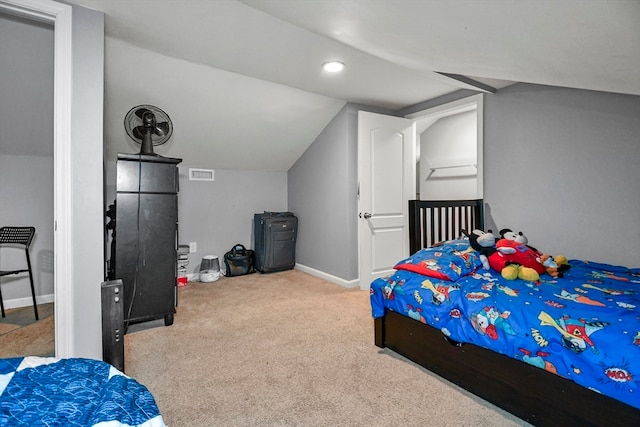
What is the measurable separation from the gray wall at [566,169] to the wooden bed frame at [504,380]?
163 cm

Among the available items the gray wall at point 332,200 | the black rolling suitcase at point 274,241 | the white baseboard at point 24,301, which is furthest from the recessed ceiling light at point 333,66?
the white baseboard at point 24,301

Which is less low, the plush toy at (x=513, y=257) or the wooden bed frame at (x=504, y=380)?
the plush toy at (x=513, y=257)

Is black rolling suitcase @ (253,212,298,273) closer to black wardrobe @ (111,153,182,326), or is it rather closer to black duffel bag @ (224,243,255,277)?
black duffel bag @ (224,243,255,277)

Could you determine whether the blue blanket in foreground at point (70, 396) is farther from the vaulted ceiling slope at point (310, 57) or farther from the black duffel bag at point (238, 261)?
the black duffel bag at point (238, 261)

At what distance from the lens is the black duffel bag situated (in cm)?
405

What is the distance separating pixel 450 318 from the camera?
166 cm

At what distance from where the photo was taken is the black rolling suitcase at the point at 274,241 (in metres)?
4.12

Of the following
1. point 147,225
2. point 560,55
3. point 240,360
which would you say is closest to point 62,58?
point 147,225

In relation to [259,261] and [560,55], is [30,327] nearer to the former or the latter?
[259,261]

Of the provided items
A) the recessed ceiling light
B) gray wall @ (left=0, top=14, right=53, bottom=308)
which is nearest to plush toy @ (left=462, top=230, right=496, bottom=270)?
the recessed ceiling light

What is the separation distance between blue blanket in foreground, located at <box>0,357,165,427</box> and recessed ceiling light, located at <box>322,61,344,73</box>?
96.4 inches

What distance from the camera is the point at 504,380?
147 centimetres

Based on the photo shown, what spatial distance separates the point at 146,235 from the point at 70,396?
1871mm

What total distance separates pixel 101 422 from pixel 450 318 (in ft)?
5.10
